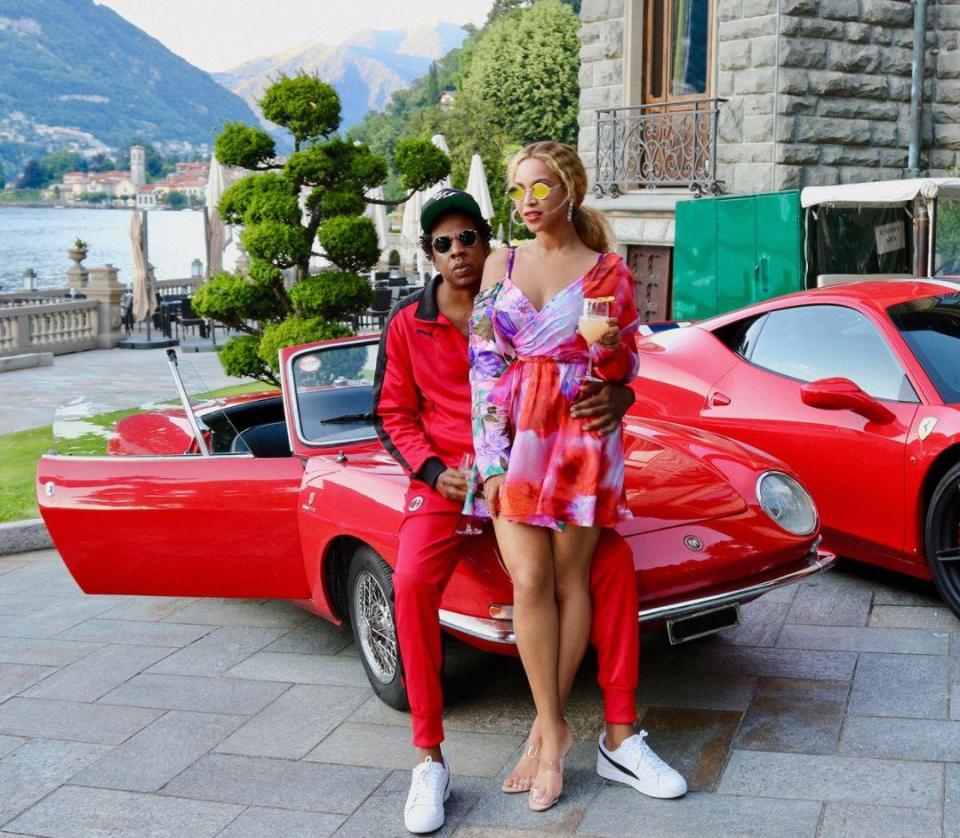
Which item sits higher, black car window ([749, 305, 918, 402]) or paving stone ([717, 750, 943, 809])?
black car window ([749, 305, 918, 402])

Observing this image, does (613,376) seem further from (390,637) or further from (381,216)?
(381,216)

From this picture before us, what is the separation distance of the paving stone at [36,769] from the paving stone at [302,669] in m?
0.87

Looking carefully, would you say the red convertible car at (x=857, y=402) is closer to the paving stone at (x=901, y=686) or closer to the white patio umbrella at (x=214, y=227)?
the paving stone at (x=901, y=686)

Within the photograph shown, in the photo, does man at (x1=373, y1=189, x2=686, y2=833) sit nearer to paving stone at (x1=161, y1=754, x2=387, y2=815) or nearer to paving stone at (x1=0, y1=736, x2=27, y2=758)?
paving stone at (x1=161, y1=754, x2=387, y2=815)

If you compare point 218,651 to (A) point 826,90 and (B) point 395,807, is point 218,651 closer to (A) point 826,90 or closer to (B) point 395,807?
(B) point 395,807

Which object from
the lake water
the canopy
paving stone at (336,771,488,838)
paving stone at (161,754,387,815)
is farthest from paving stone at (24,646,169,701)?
the lake water

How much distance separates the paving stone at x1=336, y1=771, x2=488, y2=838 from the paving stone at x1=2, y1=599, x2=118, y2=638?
2725mm

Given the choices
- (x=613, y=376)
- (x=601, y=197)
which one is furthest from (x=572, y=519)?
(x=601, y=197)

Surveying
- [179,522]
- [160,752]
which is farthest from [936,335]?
[160,752]

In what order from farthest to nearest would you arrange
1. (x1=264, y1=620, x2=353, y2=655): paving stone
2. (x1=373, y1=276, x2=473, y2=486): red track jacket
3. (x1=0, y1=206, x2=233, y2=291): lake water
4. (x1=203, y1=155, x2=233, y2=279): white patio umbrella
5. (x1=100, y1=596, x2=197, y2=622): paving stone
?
1. (x1=0, y1=206, x2=233, y2=291): lake water
2. (x1=203, y1=155, x2=233, y2=279): white patio umbrella
3. (x1=100, y1=596, x2=197, y2=622): paving stone
4. (x1=264, y1=620, x2=353, y2=655): paving stone
5. (x1=373, y1=276, x2=473, y2=486): red track jacket

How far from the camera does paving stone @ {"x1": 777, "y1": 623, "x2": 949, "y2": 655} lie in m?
5.13

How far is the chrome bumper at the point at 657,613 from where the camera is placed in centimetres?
408

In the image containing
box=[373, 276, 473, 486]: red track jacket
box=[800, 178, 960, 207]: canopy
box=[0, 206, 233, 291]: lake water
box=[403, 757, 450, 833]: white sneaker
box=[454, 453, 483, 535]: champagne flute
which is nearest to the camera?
box=[403, 757, 450, 833]: white sneaker

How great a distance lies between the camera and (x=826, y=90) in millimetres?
15391
